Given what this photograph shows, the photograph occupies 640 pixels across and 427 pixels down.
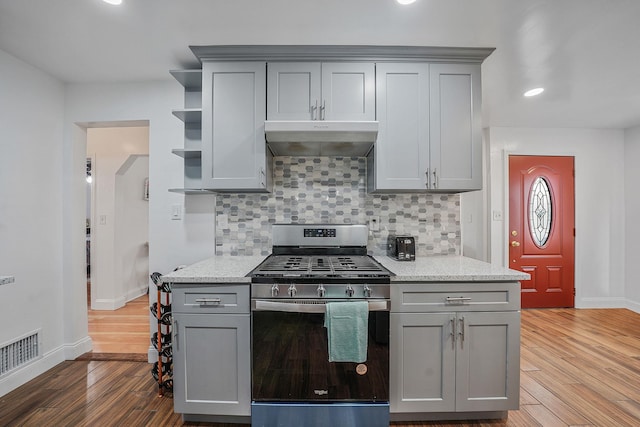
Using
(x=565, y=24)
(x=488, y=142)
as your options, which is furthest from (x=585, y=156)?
(x=565, y=24)

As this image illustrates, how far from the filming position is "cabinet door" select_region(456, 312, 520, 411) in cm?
181

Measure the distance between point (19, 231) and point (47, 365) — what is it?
1097 mm

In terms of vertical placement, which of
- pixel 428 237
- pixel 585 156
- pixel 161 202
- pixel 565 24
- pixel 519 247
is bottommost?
pixel 519 247

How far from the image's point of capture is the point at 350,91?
7.07 ft

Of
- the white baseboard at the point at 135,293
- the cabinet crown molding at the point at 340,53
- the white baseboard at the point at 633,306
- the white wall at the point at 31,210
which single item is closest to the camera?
the cabinet crown molding at the point at 340,53

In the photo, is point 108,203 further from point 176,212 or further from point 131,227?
point 176,212

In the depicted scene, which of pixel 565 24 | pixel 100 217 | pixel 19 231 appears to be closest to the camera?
pixel 565 24

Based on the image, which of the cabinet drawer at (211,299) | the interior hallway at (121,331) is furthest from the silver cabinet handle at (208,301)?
the interior hallway at (121,331)

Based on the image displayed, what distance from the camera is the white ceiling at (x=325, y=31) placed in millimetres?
1731

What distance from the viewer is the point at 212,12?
1.78m

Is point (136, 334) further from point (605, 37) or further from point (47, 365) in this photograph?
point (605, 37)

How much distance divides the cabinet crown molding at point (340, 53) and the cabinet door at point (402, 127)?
0.08 m

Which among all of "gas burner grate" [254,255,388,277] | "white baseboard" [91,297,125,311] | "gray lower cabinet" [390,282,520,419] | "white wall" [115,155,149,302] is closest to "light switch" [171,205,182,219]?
"gas burner grate" [254,255,388,277]

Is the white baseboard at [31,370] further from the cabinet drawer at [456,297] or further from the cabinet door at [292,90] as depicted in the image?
the cabinet drawer at [456,297]
